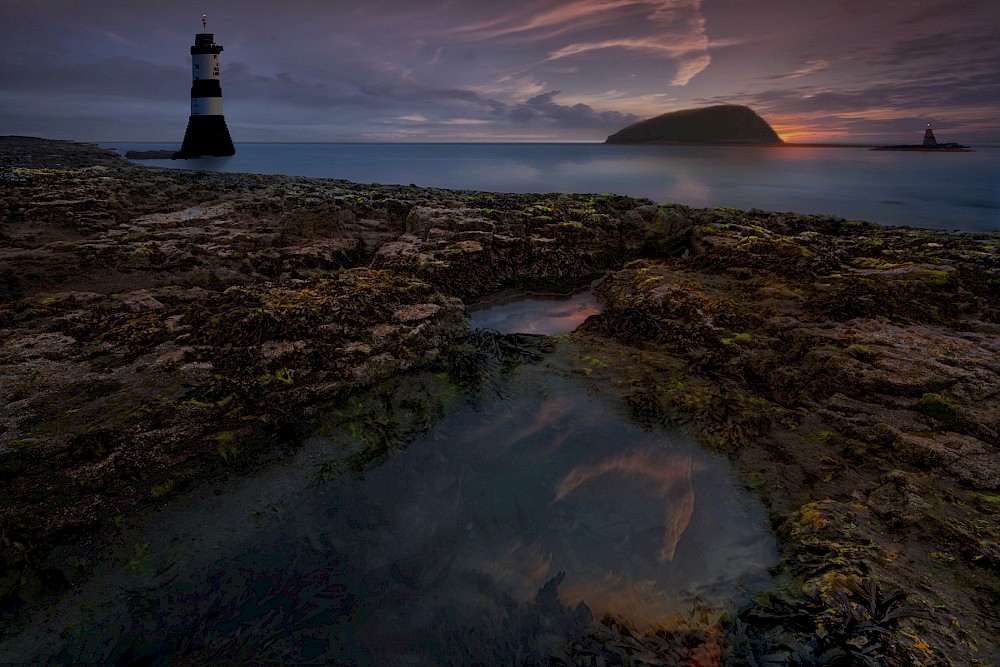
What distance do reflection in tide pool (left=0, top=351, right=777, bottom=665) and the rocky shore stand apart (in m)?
0.44

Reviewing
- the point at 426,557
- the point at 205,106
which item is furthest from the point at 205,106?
the point at 426,557

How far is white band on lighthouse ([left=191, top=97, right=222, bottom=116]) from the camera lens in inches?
1957

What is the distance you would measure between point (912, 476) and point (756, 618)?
277cm

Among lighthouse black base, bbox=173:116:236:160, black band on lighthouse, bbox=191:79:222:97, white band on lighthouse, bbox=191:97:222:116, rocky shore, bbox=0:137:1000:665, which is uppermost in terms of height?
black band on lighthouse, bbox=191:79:222:97

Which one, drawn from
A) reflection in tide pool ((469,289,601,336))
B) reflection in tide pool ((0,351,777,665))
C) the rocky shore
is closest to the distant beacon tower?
the rocky shore

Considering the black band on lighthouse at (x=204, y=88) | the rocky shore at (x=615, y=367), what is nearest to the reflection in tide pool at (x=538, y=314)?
the rocky shore at (x=615, y=367)

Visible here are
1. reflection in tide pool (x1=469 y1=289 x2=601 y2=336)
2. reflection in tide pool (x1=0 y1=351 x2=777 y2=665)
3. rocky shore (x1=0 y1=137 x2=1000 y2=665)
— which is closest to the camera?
reflection in tide pool (x1=0 y1=351 x2=777 y2=665)

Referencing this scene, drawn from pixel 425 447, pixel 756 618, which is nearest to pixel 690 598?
pixel 756 618

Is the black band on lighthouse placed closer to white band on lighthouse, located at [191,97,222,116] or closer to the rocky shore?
white band on lighthouse, located at [191,97,222,116]

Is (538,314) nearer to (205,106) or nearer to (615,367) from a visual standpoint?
(615,367)

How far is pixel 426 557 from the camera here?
4.25 meters

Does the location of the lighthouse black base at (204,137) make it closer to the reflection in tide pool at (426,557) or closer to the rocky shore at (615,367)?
the rocky shore at (615,367)

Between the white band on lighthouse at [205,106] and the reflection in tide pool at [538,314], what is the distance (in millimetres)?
58514

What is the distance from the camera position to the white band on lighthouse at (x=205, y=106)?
49719 millimetres
